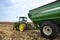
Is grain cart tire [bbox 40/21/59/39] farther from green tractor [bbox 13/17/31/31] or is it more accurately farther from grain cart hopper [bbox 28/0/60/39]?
green tractor [bbox 13/17/31/31]

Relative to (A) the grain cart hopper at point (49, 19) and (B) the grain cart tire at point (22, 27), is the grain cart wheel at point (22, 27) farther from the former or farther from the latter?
(A) the grain cart hopper at point (49, 19)

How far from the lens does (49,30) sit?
407 inches

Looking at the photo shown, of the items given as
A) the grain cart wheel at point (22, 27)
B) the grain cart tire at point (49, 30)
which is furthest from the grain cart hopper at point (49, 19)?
the grain cart wheel at point (22, 27)

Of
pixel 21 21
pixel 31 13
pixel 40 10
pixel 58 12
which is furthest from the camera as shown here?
pixel 21 21

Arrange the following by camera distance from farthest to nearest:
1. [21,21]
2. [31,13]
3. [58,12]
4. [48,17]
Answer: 1. [21,21]
2. [31,13]
3. [48,17]
4. [58,12]

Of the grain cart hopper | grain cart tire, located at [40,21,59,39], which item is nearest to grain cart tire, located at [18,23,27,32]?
the grain cart hopper

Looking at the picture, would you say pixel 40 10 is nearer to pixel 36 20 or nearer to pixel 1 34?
pixel 36 20

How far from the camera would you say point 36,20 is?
11305 mm

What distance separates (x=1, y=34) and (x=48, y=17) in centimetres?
381

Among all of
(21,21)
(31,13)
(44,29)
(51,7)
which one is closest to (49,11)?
(51,7)

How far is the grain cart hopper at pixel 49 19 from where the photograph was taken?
998 centimetres

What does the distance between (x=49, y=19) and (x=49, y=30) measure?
2.03ft

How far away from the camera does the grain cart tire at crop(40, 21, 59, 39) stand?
9.99m

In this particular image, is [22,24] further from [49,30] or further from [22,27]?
[49,30]
